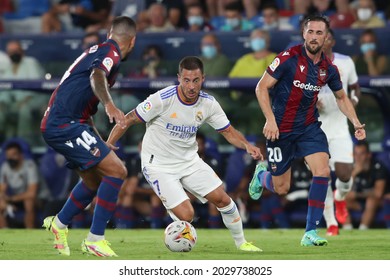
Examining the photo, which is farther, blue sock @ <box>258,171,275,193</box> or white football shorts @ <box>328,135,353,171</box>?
white football shorts @ <box>328,135,353,171</box>

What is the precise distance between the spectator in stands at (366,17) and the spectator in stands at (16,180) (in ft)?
16.5

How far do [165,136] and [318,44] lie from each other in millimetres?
1752

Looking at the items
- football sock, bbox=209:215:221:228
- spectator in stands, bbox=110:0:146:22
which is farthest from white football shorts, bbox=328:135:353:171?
spectator in stands, bbox=110:0:146:22

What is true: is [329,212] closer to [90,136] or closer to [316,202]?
[316,202]

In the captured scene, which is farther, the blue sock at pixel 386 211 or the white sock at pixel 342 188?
the blue sock at pixel 386 211

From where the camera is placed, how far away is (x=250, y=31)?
53.1 ft

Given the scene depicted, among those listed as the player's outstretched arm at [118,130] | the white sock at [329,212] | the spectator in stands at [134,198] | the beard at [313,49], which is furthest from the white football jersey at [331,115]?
the player's outstretched arm at [118,130]

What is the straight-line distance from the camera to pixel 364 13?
16.7m

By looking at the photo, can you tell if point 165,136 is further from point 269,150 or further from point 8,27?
point 8,27

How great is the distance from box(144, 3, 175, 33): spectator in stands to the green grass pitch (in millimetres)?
3668

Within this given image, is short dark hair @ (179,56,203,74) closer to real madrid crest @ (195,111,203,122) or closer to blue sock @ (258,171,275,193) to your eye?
real madrid crest @ (195,111,203,122)

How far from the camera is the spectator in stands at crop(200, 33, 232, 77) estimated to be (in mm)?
16188

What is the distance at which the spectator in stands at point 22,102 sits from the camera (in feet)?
54.6

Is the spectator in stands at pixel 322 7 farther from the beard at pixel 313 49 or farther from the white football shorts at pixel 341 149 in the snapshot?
the beard at pixel 313 49
